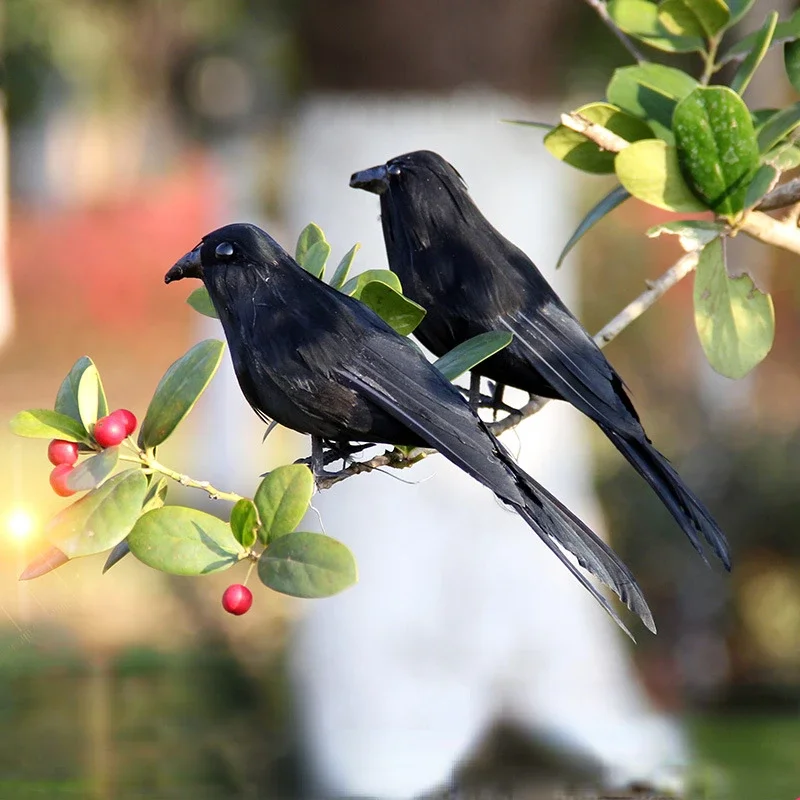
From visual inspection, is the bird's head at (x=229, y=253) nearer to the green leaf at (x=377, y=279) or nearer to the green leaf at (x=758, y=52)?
the green leaf at (x=377, y=279)

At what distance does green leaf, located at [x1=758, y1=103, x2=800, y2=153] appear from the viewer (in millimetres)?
1186

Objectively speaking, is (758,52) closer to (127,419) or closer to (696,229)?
(696,229)

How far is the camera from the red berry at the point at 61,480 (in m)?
1.04

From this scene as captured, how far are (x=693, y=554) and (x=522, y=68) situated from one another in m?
1.92

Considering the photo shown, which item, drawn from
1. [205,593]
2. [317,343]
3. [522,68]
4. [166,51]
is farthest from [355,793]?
[166,51]

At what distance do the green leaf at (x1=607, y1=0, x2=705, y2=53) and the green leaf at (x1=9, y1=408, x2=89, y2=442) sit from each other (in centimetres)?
85

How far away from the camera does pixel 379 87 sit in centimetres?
361

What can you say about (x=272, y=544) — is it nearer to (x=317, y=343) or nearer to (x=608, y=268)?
(x=317, y=343)

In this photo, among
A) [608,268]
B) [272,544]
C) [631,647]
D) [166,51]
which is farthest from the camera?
[166,51]

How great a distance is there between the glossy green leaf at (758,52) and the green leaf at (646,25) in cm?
14

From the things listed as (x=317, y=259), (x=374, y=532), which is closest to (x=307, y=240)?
(x=317, y=259)

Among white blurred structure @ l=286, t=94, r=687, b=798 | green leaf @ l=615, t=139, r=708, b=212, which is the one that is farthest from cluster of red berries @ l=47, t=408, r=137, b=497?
white blurred structure @ l=286, t=94, r=687, b=798

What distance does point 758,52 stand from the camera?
1.25 meters

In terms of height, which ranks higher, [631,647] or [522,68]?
[522,68]
